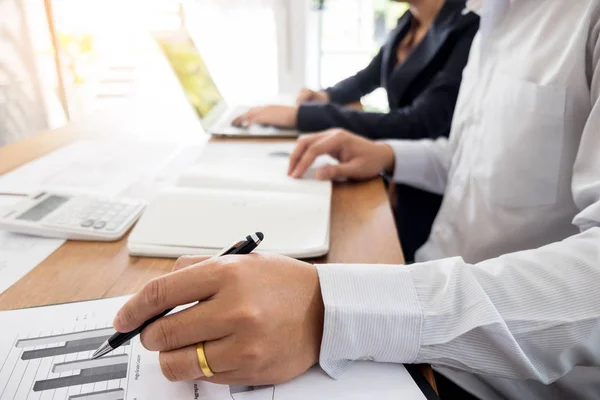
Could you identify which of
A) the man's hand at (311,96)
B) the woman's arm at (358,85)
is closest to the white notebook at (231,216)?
the man's hand at (311,96)

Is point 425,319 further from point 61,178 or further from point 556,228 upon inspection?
point 61,178

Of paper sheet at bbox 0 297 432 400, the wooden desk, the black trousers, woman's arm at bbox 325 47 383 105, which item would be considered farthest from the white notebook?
woman's arm at bbox 325 47 383 105

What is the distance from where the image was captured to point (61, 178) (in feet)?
2.26

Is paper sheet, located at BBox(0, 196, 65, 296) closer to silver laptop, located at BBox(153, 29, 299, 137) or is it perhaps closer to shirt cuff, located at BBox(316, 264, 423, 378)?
shirt cuff, located at BBox(316, 264, 423, 378)

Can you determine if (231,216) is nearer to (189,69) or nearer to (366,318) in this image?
(366,318)

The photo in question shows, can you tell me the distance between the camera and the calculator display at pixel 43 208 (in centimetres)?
53

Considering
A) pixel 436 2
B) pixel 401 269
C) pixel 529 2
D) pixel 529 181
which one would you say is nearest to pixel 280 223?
pixel 401 269

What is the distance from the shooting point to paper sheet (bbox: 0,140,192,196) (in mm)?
659

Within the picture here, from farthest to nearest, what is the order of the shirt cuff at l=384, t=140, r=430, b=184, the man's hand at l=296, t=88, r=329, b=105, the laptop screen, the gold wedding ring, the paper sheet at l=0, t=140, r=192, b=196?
the man's hand at l=296, t=88, r=329, b=105
the laptop screen
the shirt cuff at l=384, t=140, r=430, b=184
the paper sheet at l=0, t=140, r=192, b=196
the gold wedding ring

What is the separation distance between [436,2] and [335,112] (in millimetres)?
494

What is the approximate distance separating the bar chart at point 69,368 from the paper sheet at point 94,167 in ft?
0.95

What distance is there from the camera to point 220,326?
303 mm

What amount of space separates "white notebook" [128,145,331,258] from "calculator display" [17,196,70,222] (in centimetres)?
13

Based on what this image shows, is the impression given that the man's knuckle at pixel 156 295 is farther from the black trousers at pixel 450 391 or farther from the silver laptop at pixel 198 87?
the silver laptop at pixel 198 87
